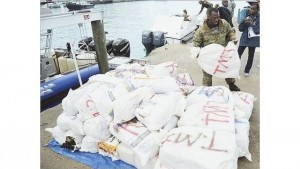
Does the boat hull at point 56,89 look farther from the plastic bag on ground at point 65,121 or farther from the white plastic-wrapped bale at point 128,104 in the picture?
the white plastic-wrapped bale at point 128,104

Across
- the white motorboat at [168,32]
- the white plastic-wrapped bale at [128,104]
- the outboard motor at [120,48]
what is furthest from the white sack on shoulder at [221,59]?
the white motorboat at [168,32]

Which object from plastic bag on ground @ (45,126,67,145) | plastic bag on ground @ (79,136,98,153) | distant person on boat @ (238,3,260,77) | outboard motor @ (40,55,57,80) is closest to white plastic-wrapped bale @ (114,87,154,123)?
plastic bag on ground @ (79,136,98,153)

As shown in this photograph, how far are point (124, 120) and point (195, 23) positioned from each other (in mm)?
9272

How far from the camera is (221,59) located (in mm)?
3293

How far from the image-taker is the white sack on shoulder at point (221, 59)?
329cm

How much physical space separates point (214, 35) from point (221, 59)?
1.47ft

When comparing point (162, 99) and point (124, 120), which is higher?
point (162, 99)

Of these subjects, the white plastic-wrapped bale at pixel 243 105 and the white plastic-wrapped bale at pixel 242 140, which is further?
the white plastic-wrapped bale at pixel 243 105

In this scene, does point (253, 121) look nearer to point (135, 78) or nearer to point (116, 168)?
point (135, 78)

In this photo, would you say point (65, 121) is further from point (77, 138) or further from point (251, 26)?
point (251, 26)

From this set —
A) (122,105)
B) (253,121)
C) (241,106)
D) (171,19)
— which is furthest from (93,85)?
(171,19)

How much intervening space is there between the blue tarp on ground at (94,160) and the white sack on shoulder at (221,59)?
5.41 feet

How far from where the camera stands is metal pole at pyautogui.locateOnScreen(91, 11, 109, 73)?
5327mm

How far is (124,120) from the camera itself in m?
2.63
